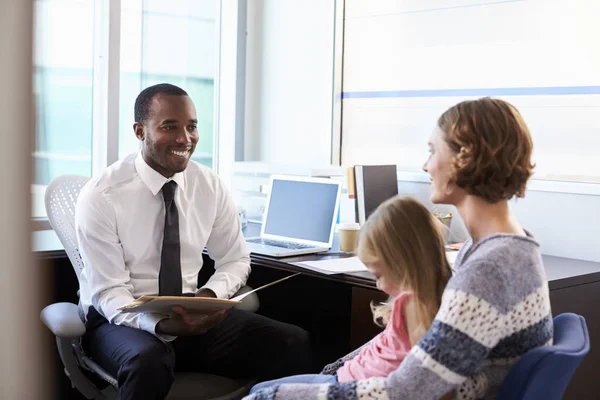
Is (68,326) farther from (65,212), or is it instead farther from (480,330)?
(480,330)

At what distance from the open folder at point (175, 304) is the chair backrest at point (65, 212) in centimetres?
47

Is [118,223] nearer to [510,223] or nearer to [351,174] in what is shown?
[351,174]

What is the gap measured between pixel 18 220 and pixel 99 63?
2.81 m

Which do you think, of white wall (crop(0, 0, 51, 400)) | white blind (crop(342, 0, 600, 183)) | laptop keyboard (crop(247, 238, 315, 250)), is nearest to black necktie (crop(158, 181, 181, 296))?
laptop keyboard (crop(247, 238, 315, 250))

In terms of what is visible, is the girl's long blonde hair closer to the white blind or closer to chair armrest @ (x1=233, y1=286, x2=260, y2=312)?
chair armrest @ (x1=233, y1=286, x2=260, y2=312)

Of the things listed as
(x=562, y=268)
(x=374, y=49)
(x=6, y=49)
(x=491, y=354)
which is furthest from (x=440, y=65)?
(x=6, y=49)

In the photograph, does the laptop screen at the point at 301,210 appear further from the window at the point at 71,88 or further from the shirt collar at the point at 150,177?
the window at the point at 71,88

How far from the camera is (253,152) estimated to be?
3.62 m

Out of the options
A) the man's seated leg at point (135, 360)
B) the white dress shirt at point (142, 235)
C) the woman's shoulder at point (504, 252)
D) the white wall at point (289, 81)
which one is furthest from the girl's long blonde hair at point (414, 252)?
the white wall at point (289, 81)

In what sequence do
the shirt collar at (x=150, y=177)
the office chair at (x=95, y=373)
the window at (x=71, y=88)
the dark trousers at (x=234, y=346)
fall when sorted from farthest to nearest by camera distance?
the window at (x=71, y=88), the shirt collar at (x=150, y=177), the dark trousers at (x=234, y=346), the office chair at (x=95, y=373)

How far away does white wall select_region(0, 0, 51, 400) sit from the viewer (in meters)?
0.31

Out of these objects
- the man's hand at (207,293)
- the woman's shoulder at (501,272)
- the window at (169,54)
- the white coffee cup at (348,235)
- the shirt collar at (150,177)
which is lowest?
the man's hand at (207,293)

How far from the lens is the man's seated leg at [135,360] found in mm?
1790

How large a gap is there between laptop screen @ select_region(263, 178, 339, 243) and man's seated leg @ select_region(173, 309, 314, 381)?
1.66 feet
